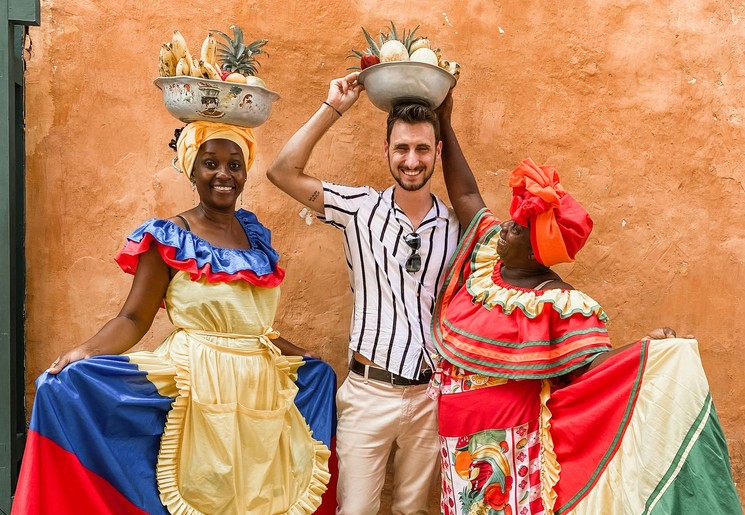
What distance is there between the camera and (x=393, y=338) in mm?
3281

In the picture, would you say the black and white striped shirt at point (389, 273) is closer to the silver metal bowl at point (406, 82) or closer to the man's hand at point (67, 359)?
the silver metal bowl at point (406, 82)

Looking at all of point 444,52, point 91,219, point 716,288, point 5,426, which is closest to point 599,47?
point 444,52

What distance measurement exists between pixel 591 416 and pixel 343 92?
1.80m

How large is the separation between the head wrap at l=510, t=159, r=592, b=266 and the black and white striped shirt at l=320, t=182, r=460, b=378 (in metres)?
0.53

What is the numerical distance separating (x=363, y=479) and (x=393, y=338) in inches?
25.4

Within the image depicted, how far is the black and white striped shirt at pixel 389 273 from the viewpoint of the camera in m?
3.28

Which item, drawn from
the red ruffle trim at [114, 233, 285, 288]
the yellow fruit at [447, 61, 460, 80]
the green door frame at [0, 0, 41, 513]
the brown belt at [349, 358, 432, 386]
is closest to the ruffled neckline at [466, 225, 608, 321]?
the brown belt at [349, 358, 432, 386]

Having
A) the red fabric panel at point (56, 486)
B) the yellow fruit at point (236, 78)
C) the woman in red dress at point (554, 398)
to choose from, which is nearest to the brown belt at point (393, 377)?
the woman in red dress at point (554, 398)

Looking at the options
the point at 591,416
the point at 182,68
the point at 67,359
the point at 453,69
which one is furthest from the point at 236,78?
the point at 591,416

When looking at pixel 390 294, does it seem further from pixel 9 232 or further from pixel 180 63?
pixel 9 232

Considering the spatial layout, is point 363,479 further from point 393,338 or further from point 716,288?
point 716,288

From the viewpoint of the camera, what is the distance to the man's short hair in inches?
127

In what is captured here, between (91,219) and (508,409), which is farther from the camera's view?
(91,219)

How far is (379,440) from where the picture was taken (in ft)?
10.9
